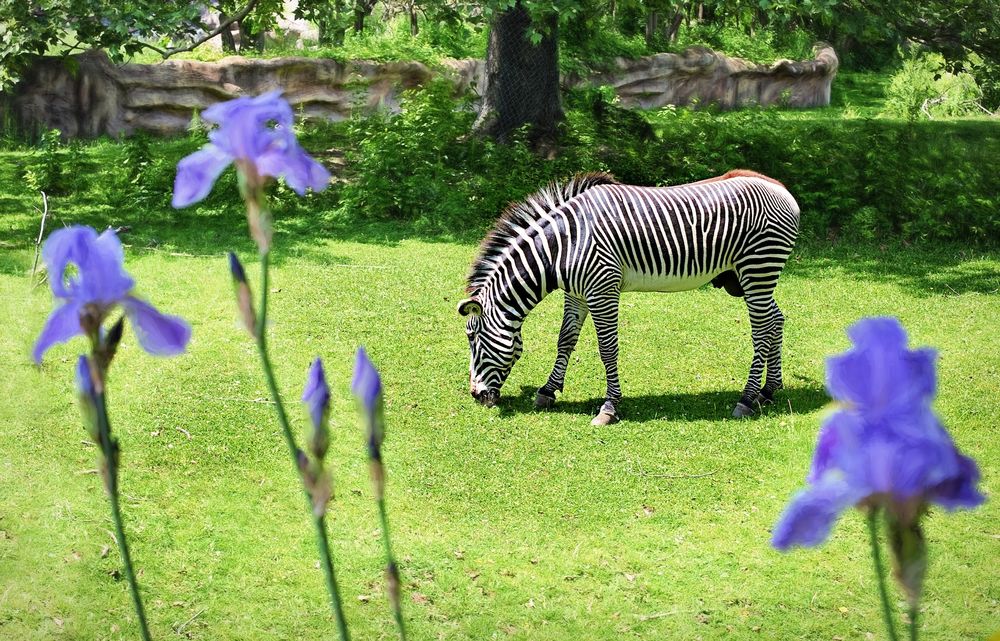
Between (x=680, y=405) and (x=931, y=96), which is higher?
(x=931, y=96)

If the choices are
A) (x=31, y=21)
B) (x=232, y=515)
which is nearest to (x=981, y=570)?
(x=232, y=515)

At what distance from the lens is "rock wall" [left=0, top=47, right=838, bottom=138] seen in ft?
54.8

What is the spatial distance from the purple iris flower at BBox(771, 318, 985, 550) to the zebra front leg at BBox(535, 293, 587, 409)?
7179 mm

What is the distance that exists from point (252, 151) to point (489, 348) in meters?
6.60

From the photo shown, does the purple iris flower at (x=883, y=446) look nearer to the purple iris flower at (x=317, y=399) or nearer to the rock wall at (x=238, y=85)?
the purple iris flower at (x=317, y=399)

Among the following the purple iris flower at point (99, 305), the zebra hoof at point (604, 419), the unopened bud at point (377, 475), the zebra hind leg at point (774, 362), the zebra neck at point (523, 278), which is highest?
the purple iris flower at point (99, 305)

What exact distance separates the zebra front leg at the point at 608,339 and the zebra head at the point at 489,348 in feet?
1.99

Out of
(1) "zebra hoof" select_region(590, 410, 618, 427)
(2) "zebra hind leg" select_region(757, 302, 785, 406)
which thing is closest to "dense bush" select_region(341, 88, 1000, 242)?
(2) "zebra hind leg" select_region(757, 302, 785, 406)

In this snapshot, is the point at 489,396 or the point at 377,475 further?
the point at 489,396

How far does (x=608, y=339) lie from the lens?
26.6 ft

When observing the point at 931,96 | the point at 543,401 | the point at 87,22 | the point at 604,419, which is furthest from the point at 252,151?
the point at 931,96

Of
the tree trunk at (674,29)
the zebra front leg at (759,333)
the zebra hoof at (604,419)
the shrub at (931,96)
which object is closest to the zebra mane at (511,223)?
the zebra hoof at (604,419)

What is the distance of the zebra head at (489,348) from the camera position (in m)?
8.12

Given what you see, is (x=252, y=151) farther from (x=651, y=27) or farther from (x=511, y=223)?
(x=651, y=27)
